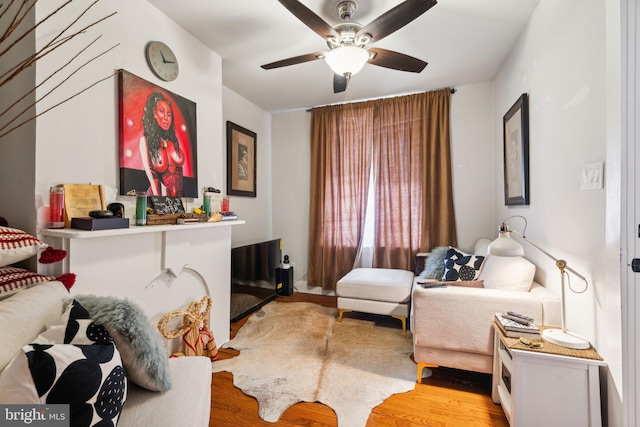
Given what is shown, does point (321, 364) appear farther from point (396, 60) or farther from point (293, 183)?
point (293, 183)

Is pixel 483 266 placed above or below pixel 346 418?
above

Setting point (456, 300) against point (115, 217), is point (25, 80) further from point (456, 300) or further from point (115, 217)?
point (456, 300)

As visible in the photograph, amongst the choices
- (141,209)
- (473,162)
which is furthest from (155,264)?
(473,162)

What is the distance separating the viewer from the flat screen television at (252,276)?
2838mm

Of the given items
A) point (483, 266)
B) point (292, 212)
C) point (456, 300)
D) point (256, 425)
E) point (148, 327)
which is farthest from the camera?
point (292, 212)

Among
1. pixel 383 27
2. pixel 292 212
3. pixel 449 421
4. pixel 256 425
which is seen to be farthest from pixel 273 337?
pixel 383 27

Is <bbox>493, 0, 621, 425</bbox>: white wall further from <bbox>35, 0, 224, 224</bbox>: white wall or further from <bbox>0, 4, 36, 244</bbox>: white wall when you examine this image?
<bbox>0, 4, 36, 244</bbox>: white wall

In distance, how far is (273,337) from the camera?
2.53 m

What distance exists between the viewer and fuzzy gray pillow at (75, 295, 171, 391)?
1011 millimetres

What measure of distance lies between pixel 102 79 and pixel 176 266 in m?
1.20

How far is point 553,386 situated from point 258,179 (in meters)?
3.39

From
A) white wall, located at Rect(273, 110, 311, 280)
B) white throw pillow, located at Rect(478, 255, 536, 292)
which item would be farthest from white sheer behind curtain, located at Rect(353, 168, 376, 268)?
white throw pillow, located at Rect(478, 255, 536, 292)

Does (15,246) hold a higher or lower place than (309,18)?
lower

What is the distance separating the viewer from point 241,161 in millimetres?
3432
